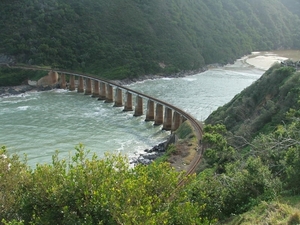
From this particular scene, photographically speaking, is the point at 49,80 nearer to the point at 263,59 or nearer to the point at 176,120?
the point at 176,120

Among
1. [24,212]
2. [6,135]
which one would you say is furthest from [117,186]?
[6,135]

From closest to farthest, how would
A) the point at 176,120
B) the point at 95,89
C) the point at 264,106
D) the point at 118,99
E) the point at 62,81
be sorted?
1. the point at 264,106
2. the point at 176,120
3. the point at 118,99
4. the point at 95,89
5. the point at 62,81

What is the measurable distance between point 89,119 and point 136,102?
771 cm

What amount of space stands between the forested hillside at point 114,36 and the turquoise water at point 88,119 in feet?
33.5

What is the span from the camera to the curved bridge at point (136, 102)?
39.6m

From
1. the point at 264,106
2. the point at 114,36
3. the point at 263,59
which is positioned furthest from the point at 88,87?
the point at 263,59

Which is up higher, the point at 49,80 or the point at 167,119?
the point at 49,80

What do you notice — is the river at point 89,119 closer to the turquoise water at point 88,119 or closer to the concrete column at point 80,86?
the turquoise water at point 88,119

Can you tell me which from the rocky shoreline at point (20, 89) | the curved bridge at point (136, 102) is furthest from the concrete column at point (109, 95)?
the rocky shoreline at point (20, 89)

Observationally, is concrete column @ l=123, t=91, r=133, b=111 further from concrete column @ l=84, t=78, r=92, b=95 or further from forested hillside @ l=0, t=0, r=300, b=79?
forested hillside @ l=0, t=0, r=300, b=79

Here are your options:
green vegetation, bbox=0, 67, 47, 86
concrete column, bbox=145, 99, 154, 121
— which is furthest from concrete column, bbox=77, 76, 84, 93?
concrete column, bbox=145, 99, 154, 121

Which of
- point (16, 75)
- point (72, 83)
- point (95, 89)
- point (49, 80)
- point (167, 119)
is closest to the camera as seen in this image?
point (167, 119)

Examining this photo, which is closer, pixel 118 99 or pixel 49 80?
pixel 118 99

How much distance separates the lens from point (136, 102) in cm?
4966
